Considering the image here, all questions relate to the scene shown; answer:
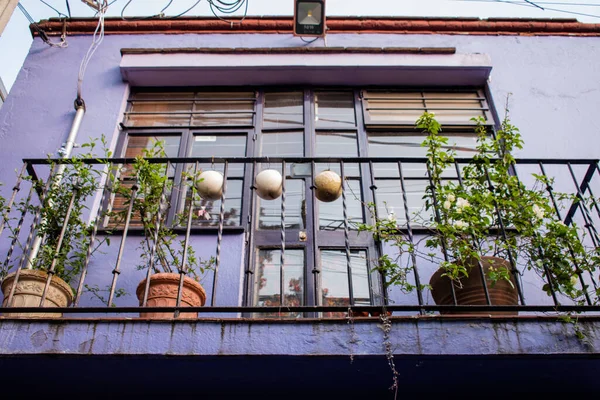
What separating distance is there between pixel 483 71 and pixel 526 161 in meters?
2.29

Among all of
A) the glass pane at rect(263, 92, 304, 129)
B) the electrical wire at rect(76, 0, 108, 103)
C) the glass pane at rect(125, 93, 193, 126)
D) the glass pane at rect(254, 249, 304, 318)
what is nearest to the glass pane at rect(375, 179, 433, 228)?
the glass pane at rect(254, 249, 304, 318)

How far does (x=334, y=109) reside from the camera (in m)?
6.61

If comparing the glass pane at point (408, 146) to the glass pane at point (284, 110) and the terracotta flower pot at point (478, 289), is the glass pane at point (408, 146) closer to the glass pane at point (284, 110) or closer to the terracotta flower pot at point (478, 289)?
the glass pane at point (284, 110)

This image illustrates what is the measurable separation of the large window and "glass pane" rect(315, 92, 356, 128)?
11 millimetres

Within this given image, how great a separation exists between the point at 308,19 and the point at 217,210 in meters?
2.57

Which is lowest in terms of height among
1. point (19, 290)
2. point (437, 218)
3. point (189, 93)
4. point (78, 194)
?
point (19, 290)

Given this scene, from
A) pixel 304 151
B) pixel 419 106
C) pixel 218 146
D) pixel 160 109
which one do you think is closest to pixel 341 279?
pixel 304 151

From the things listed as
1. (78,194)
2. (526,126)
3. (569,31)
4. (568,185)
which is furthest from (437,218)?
(569,31)

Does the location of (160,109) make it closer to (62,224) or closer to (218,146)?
(218,146)

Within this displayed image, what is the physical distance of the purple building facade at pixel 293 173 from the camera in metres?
3.58

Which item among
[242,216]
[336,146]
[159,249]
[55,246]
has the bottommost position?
[159,249]
